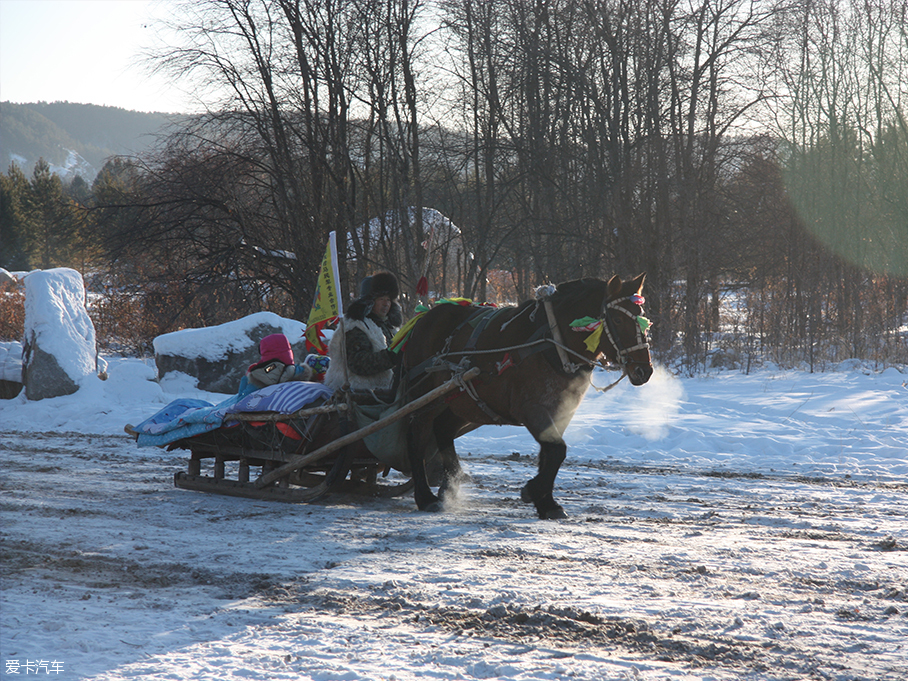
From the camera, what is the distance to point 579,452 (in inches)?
334

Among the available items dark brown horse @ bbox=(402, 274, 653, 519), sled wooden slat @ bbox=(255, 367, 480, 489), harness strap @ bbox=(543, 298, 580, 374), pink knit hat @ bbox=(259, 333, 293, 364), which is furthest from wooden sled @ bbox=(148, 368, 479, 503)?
pink knit hat @ bbox=(259, 333, 293, 364)

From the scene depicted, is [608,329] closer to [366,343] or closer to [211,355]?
[366,343]

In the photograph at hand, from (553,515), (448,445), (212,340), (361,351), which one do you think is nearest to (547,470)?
(553,515)

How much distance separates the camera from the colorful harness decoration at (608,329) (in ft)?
17.6

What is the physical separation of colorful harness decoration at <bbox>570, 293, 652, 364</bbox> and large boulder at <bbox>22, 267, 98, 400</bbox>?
948cm

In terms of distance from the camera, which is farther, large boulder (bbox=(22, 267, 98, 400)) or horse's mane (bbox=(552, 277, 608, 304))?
large boulder (bbox=(22, 267, 98, 400))

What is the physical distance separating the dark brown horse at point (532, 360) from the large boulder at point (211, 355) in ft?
23.2

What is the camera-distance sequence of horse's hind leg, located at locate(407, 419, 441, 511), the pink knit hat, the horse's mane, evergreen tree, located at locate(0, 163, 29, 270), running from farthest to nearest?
evergreen tree, located at locate(0, 163, 29, 270)
the pink knit hat
horse's hind leg, located at locate(407, 419, 441, 511)
the horse's mane

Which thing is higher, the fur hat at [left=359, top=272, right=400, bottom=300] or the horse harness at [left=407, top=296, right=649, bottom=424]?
the fur hat at [left=359, top=272, right=400, bottom=300]

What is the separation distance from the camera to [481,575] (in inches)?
158

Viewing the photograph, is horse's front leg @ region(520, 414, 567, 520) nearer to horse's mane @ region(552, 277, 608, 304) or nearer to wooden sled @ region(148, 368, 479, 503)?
wooden sled @ region(148, 368, 479, 503)

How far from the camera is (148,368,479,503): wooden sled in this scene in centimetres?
593

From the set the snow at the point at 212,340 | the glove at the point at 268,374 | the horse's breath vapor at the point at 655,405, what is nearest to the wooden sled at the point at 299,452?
the glove at the point at 268,374

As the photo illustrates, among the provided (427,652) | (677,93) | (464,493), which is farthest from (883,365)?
(427,652)
